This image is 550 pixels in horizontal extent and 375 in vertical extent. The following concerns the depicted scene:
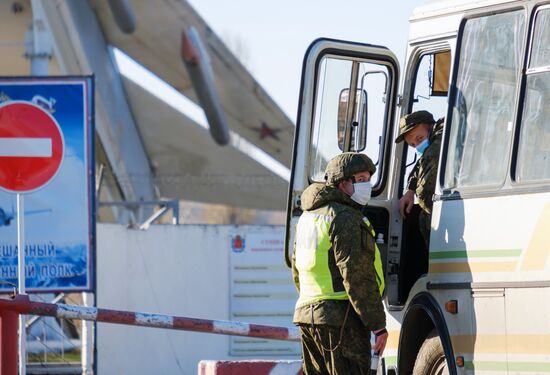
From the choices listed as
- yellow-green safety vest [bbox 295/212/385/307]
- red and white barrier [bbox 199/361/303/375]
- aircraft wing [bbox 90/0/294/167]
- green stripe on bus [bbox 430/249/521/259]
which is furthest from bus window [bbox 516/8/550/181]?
aircraft wing [bbox 90/0/294/167]

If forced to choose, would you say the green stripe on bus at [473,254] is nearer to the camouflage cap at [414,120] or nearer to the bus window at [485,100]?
the bus window at [485,100]

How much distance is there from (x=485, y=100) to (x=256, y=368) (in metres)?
2.55

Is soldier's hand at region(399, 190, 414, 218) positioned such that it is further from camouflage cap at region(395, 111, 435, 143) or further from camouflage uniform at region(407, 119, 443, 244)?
camouflage cap at region(395, 111, 435, 143)

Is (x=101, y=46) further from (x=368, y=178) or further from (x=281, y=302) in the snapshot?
(x=368, y=178)

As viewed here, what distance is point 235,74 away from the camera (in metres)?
40.2

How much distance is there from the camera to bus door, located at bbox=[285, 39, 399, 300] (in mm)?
9406

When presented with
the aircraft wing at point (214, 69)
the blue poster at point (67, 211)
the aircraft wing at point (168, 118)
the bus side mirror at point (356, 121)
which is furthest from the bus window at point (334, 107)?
the aircraft wing at point (214, 69)

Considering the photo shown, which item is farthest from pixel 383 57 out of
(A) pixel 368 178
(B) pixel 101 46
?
(B) pixel 101 46

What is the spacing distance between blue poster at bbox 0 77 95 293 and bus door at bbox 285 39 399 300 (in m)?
5.82

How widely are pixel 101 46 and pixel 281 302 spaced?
18403 millimetres

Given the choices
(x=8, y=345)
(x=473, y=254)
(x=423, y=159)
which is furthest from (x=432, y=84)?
(x=8, y=345)

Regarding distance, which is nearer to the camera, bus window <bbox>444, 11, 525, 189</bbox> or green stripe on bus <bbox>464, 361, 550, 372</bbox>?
green stripe on bus <bbox>464, 361, 550, 372</bbox>

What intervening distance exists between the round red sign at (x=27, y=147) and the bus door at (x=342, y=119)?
3.48 m

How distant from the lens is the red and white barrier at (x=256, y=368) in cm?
939
